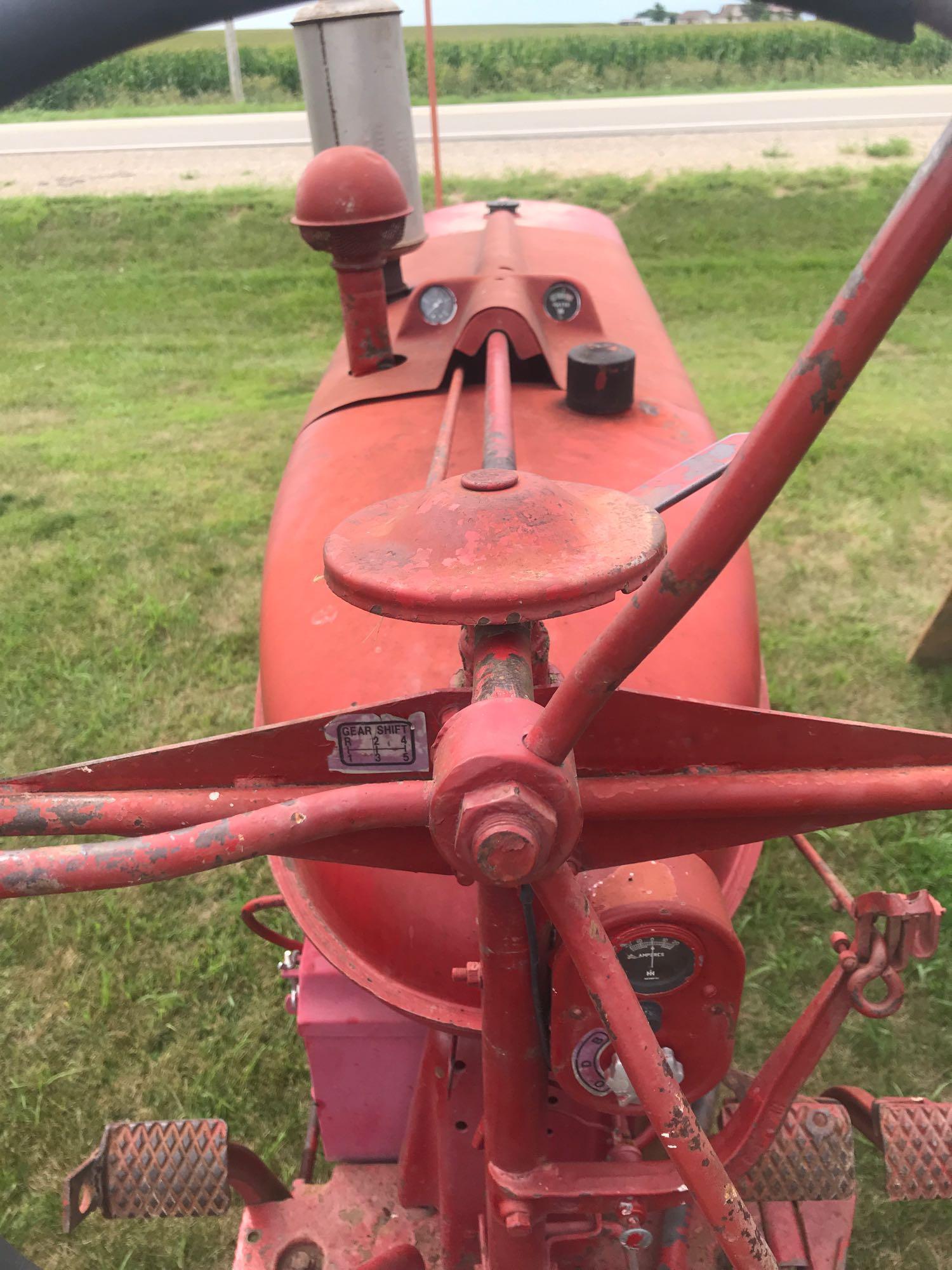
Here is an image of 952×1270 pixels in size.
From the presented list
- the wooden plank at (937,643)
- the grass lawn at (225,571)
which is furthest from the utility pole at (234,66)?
the wooden plank at (937,643)

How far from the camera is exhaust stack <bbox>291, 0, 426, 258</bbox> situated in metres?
3.38

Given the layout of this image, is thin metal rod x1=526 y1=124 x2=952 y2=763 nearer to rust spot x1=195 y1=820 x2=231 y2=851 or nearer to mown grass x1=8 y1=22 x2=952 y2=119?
rust spot x1=195 y1=820 x2=231 y2=851

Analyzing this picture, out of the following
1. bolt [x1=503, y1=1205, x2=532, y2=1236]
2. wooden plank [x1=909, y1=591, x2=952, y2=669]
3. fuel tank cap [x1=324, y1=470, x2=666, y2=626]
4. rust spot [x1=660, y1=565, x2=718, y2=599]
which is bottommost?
wooden plank [x1=909, y1=591, x2=952, y2=669]

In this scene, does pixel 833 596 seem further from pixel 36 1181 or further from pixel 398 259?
pixel 36 1181

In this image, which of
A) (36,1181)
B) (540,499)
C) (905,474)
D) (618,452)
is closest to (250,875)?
(36,1181)

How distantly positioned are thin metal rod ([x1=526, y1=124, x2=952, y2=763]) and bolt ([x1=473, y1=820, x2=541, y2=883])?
0.22 ft

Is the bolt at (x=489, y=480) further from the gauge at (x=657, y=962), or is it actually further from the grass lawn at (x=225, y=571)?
the grass lawn at (x=225, y=571)

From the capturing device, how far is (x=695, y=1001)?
1311 millimetres

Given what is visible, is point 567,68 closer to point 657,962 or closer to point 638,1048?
point 657,962

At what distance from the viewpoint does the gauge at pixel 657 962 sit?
1257mm

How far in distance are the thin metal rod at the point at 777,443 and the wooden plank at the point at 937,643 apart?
10.7 feet

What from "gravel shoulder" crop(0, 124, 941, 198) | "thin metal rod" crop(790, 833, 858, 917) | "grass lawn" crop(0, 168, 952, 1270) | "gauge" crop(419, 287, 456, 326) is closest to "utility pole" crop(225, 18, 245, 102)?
"gravel shoulder" crop(0, 124, 941, 198)

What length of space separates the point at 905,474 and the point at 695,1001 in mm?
4722

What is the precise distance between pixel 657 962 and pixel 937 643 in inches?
120
